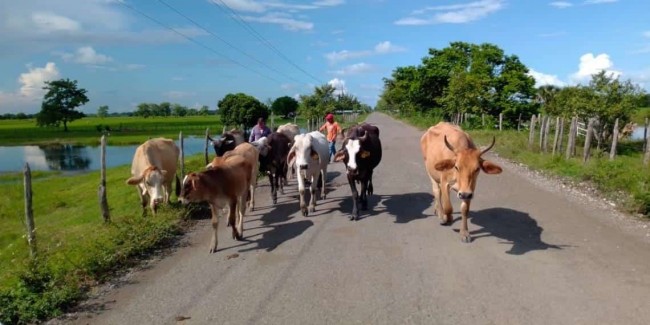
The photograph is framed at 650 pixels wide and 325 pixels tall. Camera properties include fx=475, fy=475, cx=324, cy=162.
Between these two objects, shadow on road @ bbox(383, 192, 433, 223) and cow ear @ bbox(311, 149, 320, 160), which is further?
cow ear @ bbox(311, 149, 320, 160)

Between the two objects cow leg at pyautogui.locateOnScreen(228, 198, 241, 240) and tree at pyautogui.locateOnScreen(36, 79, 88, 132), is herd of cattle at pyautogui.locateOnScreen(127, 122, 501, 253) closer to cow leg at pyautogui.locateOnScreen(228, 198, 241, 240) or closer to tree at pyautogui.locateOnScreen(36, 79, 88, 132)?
cow leg at pyautogui.locateOnScreen(228, 198, 241, 240)

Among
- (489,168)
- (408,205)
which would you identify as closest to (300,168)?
(408,205)

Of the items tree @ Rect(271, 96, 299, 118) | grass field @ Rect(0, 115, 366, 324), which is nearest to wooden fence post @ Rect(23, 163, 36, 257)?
grass field @ Rect(0, 115, 366, 324)

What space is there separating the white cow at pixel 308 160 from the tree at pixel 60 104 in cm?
8377

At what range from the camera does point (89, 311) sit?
502cm

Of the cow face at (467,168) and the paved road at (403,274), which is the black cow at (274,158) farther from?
the cow face at (467,168)

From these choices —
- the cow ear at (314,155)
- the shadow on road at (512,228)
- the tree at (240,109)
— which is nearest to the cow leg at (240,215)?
the cow ear at (314,155)

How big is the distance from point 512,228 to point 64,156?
4764cm

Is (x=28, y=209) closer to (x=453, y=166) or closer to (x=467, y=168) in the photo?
(x=453, y=166)

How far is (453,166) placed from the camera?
22.8ft

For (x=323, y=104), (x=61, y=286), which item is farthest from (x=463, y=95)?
(x=61, y=286)

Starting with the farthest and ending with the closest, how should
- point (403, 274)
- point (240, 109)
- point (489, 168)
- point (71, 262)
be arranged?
point (240, 109) < point (489, 168) < point (71, 262) < point (403, 274)

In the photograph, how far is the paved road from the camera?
15.2 feet

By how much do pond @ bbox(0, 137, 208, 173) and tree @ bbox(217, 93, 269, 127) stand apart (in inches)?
187
